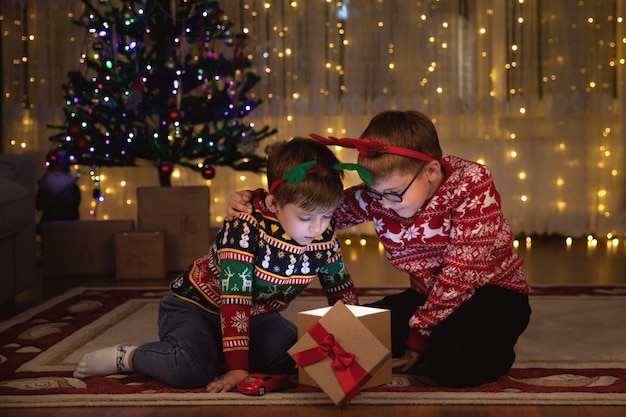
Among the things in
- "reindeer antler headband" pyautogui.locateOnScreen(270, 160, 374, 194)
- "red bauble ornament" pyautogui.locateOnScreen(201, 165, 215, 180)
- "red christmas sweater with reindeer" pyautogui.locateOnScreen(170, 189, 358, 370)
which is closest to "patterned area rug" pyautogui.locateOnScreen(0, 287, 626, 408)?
"red christmas sweater with reindeer" pyautogui.locateOnScreen(170, 189, 358, 370)

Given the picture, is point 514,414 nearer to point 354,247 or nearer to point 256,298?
point 256,298

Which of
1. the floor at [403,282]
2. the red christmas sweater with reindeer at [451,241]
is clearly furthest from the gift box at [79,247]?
the red christmas sweater with reindeer at [451,241]

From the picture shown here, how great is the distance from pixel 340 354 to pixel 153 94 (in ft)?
9.16

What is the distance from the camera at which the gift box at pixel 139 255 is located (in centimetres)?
381

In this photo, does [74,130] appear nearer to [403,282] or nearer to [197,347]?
[403,282]

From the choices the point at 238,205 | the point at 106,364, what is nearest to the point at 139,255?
the point at 106,364

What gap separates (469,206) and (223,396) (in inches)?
30.0

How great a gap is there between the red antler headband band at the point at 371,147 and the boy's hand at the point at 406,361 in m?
0.51

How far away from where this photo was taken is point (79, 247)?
399 centimetres

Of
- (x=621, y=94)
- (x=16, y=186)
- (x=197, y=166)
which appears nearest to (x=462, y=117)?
(x=621, y=94)

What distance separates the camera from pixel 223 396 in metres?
1.75

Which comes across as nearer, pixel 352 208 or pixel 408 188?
pixel 408 188

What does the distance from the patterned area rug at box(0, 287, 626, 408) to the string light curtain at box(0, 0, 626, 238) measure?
2.20 metres

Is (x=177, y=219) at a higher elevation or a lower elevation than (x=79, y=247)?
higher
